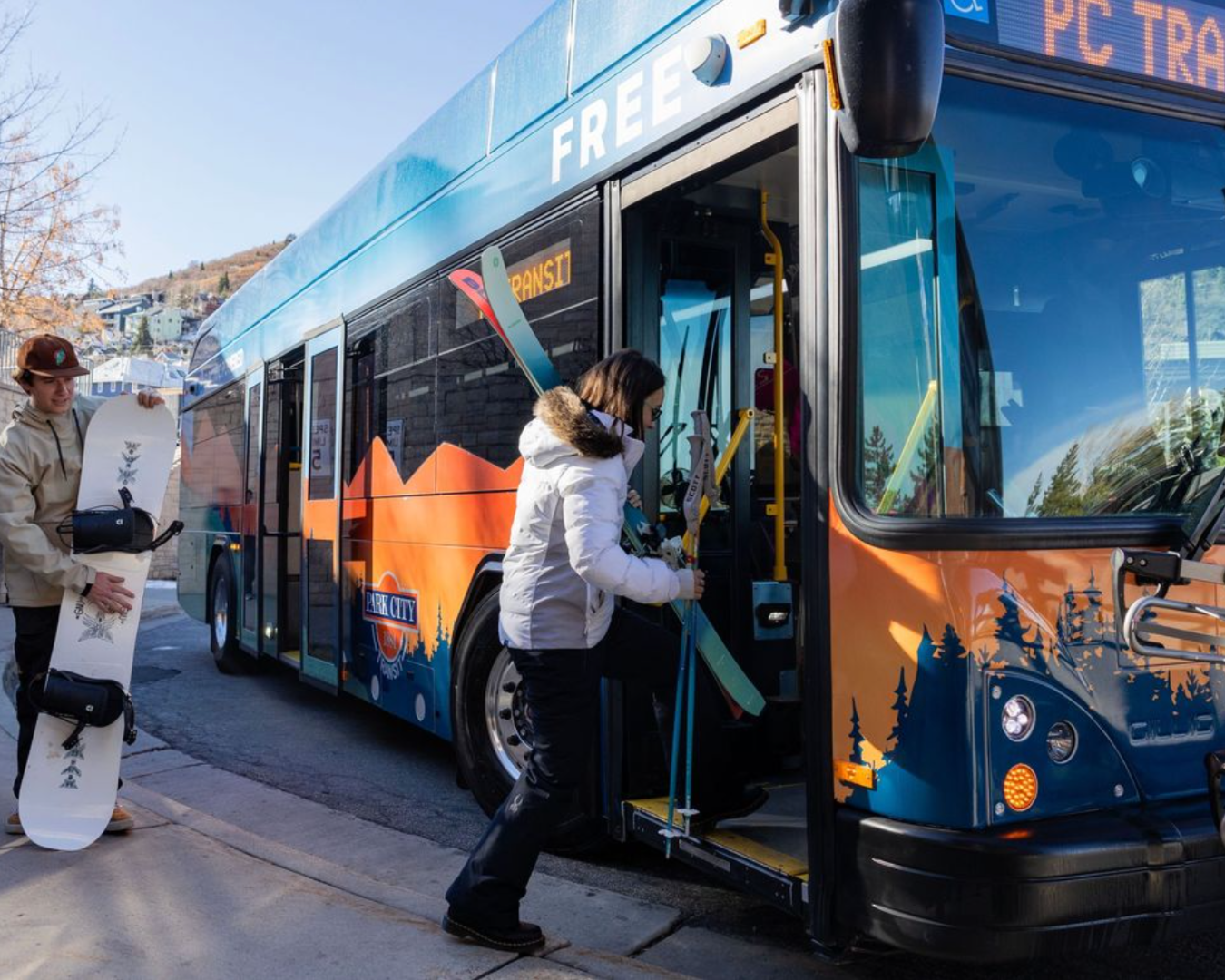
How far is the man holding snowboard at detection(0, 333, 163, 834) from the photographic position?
171 inches

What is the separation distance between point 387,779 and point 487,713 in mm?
1491

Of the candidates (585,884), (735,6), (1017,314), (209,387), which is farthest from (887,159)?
(209,387)

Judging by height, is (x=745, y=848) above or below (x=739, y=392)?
below

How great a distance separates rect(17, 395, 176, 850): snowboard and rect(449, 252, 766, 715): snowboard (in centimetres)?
144

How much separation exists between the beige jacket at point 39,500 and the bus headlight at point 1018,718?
3.45 metres

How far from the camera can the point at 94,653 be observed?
14.8 feet

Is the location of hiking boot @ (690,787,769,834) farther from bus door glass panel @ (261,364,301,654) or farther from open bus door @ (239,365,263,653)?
open bus door @ (239,365,263,653)

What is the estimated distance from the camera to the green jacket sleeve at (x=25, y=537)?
4.27m

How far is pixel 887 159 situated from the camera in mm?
2939

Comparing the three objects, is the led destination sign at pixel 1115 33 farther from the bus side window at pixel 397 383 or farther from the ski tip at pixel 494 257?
the bus side window at pixel 397 383

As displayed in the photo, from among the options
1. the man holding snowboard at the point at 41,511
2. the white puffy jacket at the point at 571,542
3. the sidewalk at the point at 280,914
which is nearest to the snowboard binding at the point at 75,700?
the man holding snowboard at the point at 41,511

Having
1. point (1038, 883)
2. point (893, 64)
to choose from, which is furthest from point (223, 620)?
point (893, 64)

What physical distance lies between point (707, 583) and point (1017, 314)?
1835 mm

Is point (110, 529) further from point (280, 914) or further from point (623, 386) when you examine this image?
point (623, 386)
